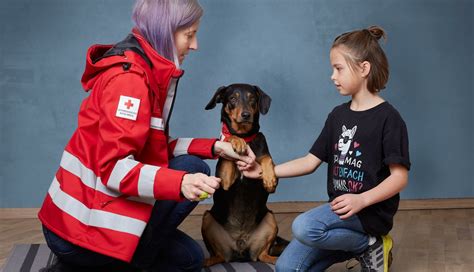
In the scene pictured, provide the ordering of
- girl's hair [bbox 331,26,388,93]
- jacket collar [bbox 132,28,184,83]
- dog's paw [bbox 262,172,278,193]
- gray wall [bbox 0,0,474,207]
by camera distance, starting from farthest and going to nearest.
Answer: gray wall [bbox 0,0,474,207], dog's paw [bbox 262,172,278,193], girl's hair [bbox 331,26,388,93], jacket collar [bbox 132,28,184,83]

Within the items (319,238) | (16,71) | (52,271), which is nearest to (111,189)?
(52,271)

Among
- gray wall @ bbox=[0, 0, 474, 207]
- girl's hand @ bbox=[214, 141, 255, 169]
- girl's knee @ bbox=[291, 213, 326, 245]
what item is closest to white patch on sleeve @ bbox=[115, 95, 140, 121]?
girl's hand @ bbox=[214, 141, 255, 169]

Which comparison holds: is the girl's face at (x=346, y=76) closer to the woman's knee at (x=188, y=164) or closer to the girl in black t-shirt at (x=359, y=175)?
the girl in black t-shirt at (x=359, y=175)

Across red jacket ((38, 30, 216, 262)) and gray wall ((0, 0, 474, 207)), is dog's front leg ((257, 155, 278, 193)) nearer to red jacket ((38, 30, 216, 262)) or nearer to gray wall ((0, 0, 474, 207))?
red jacket ((38, 30, 216, 262))

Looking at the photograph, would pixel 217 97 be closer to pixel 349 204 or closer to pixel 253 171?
pixel 253 171

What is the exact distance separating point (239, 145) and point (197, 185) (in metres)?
0.70

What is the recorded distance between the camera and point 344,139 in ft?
7.90

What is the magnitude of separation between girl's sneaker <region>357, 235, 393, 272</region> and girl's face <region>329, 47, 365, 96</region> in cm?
55

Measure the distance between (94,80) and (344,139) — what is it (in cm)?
95

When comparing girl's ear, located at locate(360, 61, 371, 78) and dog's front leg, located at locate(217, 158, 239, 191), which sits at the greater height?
girl's ear, located at locate(360, 61, 371, 78)

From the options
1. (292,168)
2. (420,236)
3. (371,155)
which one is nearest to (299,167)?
(292,168)

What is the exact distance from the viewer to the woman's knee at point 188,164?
2.21 metres

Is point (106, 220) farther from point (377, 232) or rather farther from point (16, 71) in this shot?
point (16, 71)

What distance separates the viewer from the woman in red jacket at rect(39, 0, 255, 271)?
5.92 ft
